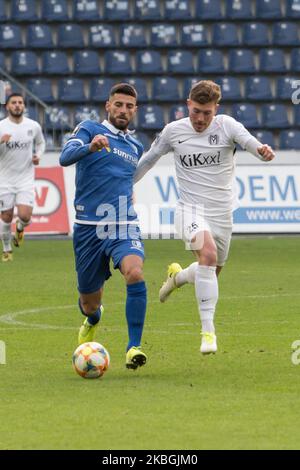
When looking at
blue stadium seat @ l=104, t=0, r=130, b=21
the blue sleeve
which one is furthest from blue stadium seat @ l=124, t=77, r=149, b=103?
the blue sleeve

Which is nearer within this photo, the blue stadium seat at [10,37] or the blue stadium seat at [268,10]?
the blue stadium seat at [10,37]

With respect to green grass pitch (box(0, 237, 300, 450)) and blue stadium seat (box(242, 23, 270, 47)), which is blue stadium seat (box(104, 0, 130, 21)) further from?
green grass pitch (box(0, 237, 300, 450))

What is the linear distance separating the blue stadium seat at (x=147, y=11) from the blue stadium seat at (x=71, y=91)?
2.23 m

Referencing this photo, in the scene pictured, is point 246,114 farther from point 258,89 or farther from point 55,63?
point 55,63

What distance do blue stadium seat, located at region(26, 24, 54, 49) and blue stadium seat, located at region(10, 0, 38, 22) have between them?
378 mm

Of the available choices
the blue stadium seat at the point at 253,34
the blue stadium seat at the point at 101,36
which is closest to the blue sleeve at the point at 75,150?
the blue stadium seat at the point at 101,36

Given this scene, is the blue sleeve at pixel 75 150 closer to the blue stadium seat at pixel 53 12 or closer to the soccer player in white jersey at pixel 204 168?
the soccer player in white jersey at pixel 204 168

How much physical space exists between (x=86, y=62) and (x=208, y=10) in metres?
3.05

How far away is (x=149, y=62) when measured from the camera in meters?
27.9

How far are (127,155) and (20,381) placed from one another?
6.58 feet

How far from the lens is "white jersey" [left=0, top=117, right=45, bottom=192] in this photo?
19.7 meters

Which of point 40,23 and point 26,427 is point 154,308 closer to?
point 26,427

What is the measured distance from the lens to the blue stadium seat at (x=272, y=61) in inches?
1099

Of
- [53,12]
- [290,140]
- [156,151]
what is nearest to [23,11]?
[53,12]
